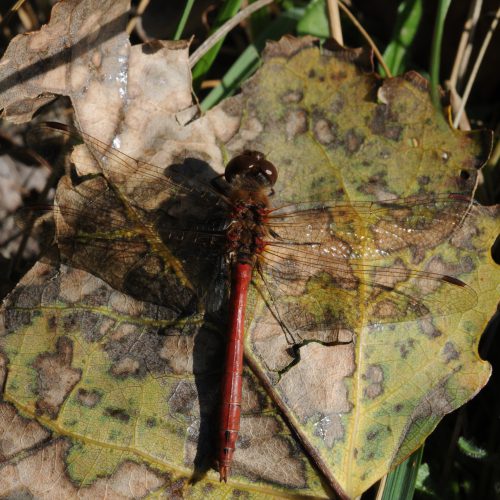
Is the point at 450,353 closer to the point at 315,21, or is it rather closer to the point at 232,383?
the point at 232,383

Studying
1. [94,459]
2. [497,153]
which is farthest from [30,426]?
[497,153]

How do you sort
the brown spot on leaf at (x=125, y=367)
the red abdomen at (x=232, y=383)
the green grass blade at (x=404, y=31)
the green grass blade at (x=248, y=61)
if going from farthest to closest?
the green grass blade at (x=404, y=31), the green grass blade at (x=248, y=61), the brown spot on leaf at (x=125, y=367), the red abdomen at (x=232, y=383)

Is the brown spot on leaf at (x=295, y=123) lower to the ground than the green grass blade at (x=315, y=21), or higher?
lower

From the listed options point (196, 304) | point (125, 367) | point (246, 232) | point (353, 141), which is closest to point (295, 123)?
point (353, 141)

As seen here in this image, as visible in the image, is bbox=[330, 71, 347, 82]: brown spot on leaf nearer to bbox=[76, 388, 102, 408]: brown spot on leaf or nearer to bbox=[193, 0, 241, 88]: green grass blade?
bbox=[193, 0, 241, 88]: green grass blade

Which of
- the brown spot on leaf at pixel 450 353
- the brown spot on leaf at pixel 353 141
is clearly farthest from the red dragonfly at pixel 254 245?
the brown spot on leaf at pixel 353 141

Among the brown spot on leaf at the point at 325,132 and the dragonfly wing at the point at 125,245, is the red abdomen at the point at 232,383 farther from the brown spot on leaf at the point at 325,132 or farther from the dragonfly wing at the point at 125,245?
the brown spot on leaf at the point at 325,132
